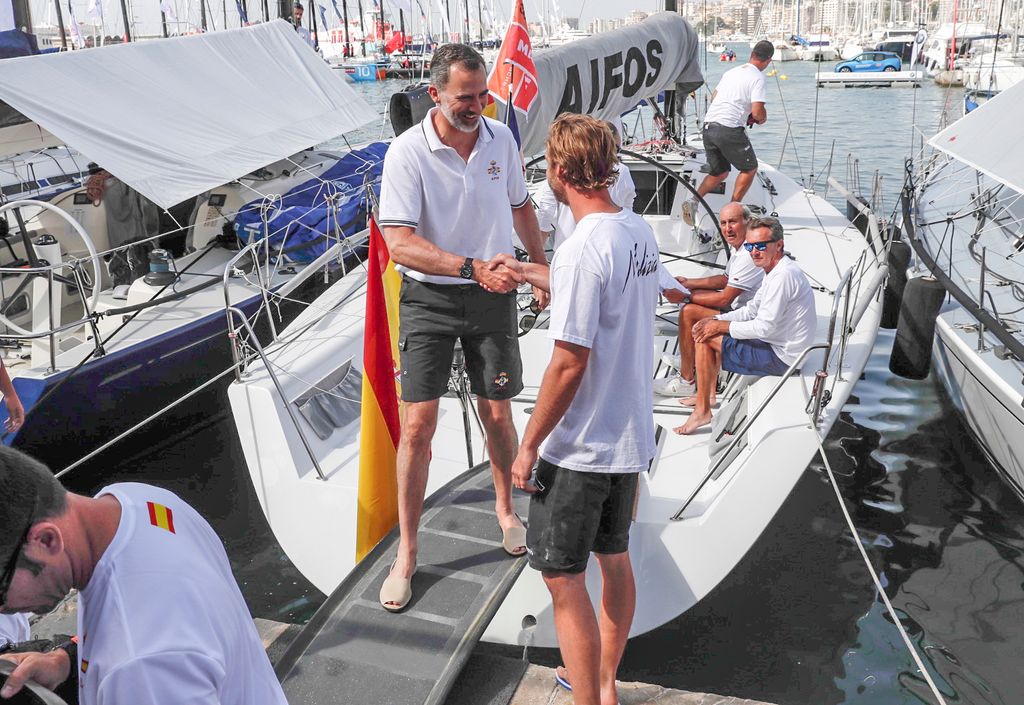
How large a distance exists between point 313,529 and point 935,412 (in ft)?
15.5

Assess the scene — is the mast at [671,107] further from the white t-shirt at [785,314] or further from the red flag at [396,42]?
the red flag at [396,42]

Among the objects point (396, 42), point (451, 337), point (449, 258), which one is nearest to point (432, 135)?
point (449, 258)

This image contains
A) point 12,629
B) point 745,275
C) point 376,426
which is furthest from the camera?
point 745,275

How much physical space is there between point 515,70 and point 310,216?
2.91 metres

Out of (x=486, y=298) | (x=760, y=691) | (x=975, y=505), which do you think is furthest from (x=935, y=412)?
(x=486, y=298)

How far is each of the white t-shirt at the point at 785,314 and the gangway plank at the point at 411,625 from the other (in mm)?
1530

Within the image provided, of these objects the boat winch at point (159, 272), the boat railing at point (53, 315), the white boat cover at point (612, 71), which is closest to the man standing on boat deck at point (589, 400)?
the white boat cover at point (612, 71)

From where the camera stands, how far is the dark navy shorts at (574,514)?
2.40m

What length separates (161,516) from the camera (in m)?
1.25

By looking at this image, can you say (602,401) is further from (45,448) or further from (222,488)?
(45,448)

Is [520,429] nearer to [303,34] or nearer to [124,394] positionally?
[124,394]

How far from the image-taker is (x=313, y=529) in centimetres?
361

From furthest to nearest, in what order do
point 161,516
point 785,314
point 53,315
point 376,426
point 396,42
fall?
point 396,42 < point 53,315 < point 785,314 < point 376,426 < point 161,516

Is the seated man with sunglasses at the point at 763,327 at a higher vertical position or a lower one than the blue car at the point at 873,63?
higher
